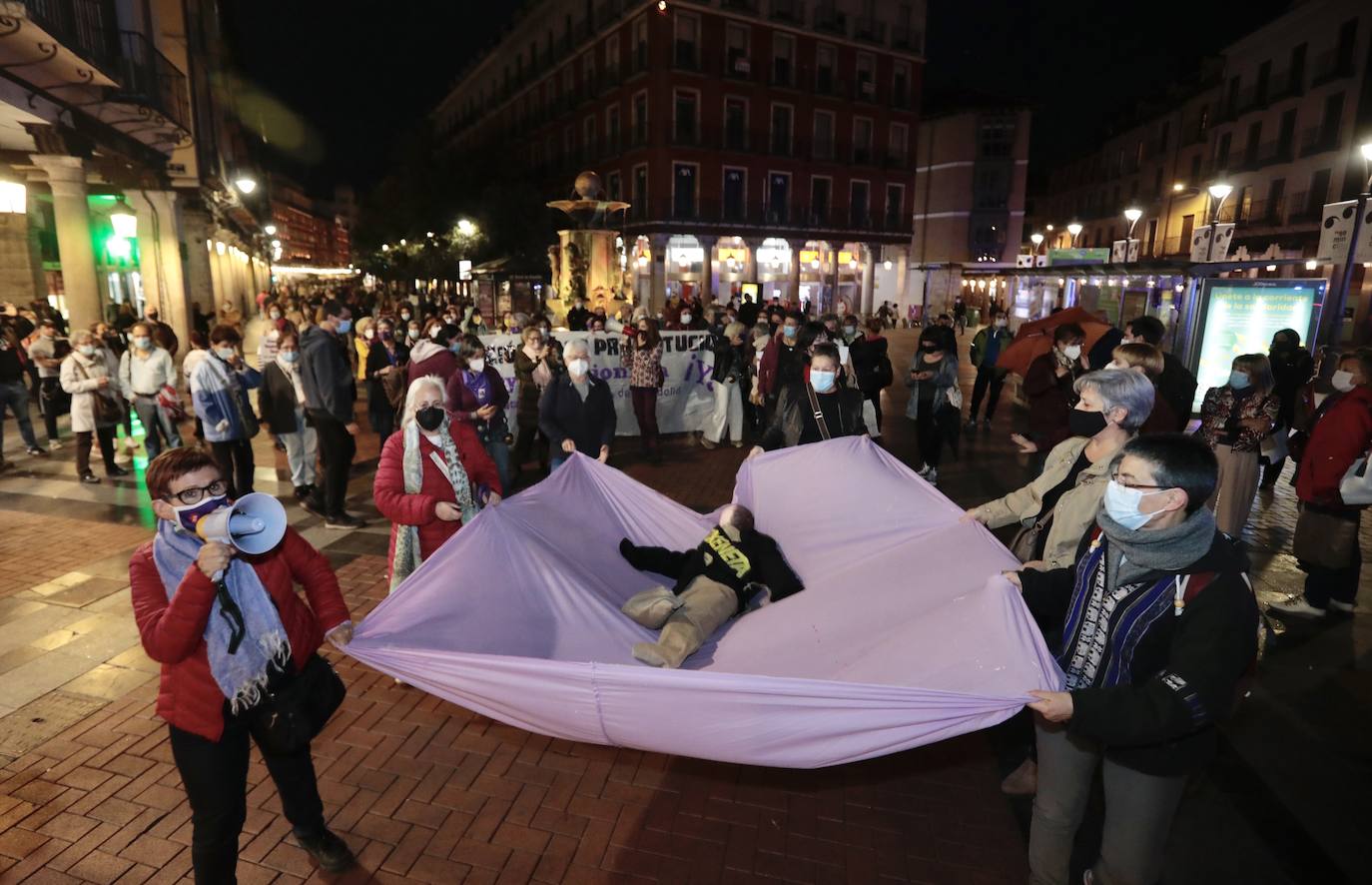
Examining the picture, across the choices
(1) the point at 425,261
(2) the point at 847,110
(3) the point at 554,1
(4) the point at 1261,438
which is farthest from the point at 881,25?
(4) the point at 1261,438

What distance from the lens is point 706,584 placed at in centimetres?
425

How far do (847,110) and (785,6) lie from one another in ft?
20.2

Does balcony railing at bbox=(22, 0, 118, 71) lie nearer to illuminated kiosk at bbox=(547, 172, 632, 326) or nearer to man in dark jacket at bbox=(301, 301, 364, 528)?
man in dark jacket at bbox=(301, 301, 364, 528)

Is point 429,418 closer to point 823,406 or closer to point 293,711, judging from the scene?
point 293,711

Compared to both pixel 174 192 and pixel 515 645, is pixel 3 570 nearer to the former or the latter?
pixel 515 645

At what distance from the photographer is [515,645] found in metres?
3.56

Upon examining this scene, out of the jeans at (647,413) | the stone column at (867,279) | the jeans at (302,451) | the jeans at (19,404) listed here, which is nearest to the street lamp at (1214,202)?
the jeans at (647,413)

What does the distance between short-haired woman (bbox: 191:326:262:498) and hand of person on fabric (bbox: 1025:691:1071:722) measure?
21.7ft

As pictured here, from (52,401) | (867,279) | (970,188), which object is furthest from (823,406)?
(970,188)

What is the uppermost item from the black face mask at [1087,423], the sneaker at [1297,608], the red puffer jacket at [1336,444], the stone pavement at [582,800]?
the black face mask at [1087,423]

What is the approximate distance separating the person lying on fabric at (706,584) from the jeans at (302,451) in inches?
185

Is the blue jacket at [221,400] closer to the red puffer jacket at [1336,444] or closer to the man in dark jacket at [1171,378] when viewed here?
the man in dark jacket at [1171,378]

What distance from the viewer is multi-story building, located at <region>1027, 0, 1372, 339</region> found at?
28.4 meters

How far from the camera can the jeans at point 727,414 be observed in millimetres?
10938
